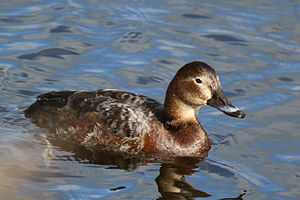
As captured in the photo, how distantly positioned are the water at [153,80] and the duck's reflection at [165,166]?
0.08ft

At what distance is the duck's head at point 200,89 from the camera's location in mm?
8578

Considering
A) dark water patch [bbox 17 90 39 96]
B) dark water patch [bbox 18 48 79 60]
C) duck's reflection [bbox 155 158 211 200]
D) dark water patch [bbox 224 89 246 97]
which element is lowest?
duck's reflection [bbox 155 158 211 200]

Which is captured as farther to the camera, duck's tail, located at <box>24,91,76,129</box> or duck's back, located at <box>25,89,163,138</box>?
duck's tail, located at <box>24,91,76,129</box>

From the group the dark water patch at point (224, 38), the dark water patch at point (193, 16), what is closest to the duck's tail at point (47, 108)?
the dark water patch at point (224, 38)

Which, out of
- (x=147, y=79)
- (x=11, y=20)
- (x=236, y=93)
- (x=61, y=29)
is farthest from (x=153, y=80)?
(x=11, y=20)

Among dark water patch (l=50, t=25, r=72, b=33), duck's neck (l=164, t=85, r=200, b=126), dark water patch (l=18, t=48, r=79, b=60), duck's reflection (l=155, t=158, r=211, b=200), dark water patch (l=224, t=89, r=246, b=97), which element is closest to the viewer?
duck's reflection (l=155, t=158, r=211, b=200)

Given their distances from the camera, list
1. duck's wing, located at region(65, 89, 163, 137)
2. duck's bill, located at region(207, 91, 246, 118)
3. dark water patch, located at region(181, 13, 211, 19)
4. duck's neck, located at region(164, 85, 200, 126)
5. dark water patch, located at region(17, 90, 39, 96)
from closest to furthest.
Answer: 1. duck's bill, located at region(207, 91, 246, 118)
2. duck's wing, located at region(65, 89, 163, 137)
3. duck's neck, located at region(164, 85, 200, 126)
4. dark water patch, located at region(17, 90, 39, 96)
5. dark water patch, located at region(181, 13, 211, 19)

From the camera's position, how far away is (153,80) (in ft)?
36.6

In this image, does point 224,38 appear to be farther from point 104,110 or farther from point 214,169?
point 214,169

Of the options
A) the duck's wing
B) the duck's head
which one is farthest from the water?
the duck's head

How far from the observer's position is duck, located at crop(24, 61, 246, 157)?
28.4 ft

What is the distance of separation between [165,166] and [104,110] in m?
1.35

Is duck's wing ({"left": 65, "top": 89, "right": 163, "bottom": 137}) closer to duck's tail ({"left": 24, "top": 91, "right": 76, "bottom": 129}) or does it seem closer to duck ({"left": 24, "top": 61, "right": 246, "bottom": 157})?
duck ({"left": 24, "top": 61, "right": 246, "bottom": 157})

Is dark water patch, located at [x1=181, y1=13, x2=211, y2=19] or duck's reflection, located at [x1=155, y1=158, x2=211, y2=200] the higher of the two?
dark water patch, located at [x1=181, y1=13, x2=211, y2=19]
